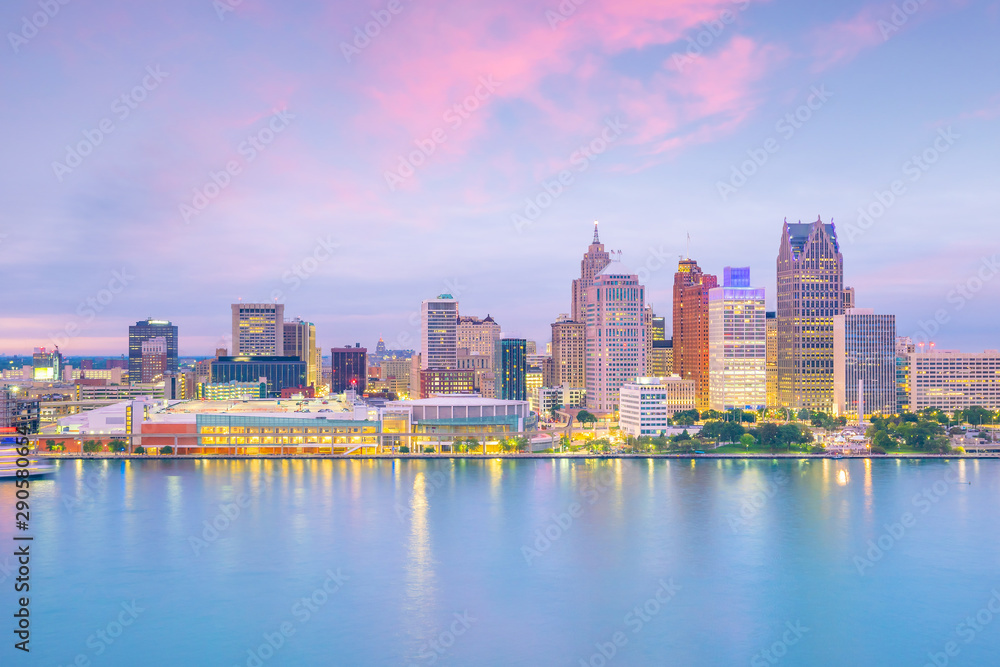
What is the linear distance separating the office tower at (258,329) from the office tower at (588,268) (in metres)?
25.9

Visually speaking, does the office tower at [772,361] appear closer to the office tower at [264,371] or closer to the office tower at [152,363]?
the office tower at [264,371]

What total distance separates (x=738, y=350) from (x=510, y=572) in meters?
35.1

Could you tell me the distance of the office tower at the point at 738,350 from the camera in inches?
1874

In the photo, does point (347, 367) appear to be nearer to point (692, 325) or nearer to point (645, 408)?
point (692, 325)

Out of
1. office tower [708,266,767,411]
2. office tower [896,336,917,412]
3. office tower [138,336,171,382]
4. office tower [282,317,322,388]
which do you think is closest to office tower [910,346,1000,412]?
office tower [896,336,917,412]

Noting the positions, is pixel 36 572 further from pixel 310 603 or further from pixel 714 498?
pixel 714 498

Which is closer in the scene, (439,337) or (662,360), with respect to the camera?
(662,360)

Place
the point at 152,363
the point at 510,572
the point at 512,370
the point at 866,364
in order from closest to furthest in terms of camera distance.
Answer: the point at 510,572 < the point at 866,364 < the point at 512,370 < the point at 152,363

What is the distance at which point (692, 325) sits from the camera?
187ft

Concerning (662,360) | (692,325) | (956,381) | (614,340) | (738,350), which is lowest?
(956,381)

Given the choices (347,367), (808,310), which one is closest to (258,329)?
(347,367)

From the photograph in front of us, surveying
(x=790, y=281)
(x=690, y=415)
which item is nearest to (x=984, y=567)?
(x=690, y=415)

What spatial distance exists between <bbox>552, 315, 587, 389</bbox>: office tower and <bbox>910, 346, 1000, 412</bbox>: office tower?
21715 mm

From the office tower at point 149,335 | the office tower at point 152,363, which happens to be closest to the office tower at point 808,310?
the office tower at point 152,363
